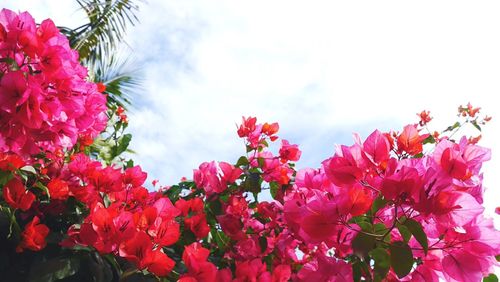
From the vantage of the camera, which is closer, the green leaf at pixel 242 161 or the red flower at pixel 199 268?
the red flower at pixel 199 268

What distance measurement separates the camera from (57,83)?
1004 millimetres

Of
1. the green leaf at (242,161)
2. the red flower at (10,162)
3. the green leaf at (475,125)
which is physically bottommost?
the red flower at (10,162)

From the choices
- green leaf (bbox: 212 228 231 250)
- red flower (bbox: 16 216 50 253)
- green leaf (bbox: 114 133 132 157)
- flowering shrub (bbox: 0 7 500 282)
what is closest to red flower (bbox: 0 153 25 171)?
flowering shrub (bbox: 0 7 500 282)

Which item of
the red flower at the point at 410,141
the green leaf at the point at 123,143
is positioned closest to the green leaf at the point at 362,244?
the red flower at the point at 410,141

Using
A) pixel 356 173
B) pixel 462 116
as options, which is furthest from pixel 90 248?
pixel 462 116

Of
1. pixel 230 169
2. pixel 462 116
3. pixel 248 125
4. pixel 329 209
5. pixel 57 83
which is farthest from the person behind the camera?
pixel 462 116

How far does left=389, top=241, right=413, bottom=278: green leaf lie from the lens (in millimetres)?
761

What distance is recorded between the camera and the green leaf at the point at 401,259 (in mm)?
761

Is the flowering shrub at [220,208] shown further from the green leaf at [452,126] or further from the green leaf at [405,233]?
the green leaf at [452,126]

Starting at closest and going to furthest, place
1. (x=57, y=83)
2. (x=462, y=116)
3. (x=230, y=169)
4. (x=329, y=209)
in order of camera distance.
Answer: (x=329, y=209)
(x=57, y=83)
(x=230, y=169)
(x=462, y=116)

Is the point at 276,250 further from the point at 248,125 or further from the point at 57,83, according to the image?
the point at 57,83

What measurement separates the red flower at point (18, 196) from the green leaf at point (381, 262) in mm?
823

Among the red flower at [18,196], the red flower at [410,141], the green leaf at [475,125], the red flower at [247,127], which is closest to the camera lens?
the red flower at [410,141]

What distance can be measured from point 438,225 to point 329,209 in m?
0.23
